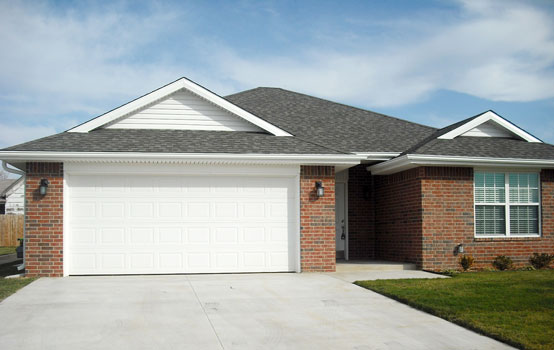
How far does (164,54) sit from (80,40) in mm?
2767

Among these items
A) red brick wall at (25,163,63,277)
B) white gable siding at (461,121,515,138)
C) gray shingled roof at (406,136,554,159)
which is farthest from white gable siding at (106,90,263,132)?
white gable siding at (461,121,515,138)

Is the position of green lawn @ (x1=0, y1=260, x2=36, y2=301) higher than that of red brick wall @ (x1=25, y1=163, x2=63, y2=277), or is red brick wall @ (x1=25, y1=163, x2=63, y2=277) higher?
red brick wall @ (x1=25, y1=163, x2=63, y2=277)

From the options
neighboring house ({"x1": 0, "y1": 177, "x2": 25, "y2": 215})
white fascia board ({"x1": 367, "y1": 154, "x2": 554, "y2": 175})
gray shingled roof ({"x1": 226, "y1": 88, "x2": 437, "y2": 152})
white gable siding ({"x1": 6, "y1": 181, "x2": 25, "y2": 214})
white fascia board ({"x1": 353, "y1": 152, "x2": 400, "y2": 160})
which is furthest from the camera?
white gable siding ({"x1": 6, "y1": 181, "x2": 25, "y2": 214})

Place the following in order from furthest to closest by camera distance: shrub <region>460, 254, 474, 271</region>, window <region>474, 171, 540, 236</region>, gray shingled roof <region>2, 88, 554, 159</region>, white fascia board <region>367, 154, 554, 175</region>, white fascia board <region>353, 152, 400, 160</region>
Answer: white fascia board <region>353, 152, 400, 160</region> < window <region>474, 171, 540, 236</region> < shrub <region>460, 254, 474, 271</region> < white fascia board <region>367, 154, 554, 175</region> < gray shingled roof <region>2, 88, 554, 159</region>

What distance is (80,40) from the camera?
1802cm

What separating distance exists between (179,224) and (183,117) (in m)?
2.96

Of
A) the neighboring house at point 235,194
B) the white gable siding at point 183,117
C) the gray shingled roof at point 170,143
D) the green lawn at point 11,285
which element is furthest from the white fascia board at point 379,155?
the green lawn at point 11,285

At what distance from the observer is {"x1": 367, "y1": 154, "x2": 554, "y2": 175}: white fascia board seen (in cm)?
1375

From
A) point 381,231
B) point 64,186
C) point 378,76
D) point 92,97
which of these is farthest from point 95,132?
point 378,76

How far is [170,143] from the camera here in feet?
44.0

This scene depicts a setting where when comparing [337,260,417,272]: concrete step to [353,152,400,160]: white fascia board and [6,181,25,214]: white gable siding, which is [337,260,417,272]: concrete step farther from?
[6,181,25,214]: white gable siding

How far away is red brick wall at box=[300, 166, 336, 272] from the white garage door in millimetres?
348

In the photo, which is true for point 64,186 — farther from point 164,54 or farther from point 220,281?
point 164,54

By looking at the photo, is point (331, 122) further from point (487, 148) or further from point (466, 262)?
point (466, 262)
